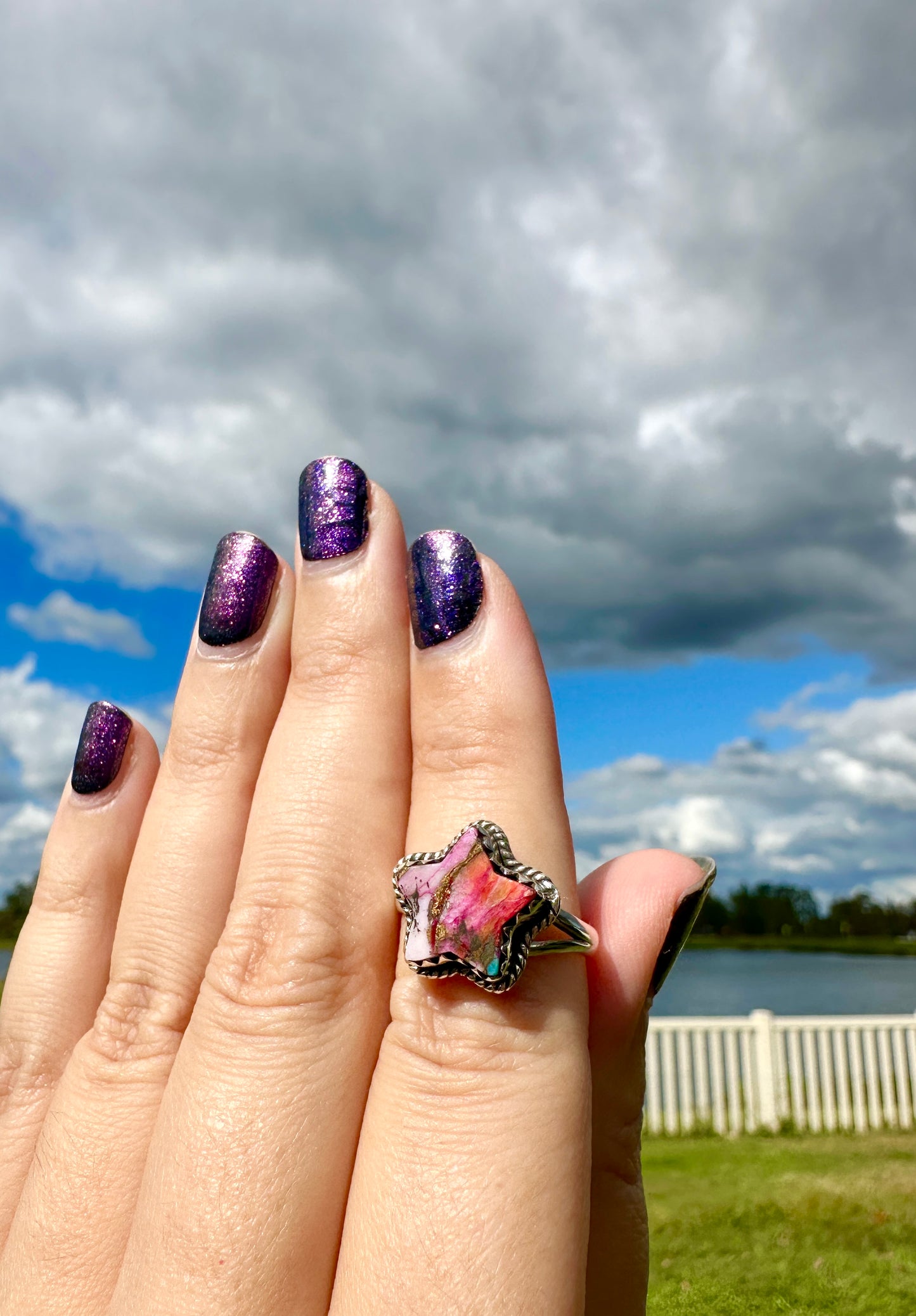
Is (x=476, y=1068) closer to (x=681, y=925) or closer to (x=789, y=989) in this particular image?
(x=681, y=925)

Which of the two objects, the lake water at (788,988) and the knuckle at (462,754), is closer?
the knuckle at (462,754)

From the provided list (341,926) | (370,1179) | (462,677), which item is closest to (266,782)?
(341,926)

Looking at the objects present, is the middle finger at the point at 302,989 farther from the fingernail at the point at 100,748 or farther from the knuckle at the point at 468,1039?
the fingernail at the point at 100,748

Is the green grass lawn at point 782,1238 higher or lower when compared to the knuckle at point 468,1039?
lower

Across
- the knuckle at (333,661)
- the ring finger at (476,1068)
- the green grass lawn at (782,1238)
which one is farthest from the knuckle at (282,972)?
the green grass lawn at (782,1238)

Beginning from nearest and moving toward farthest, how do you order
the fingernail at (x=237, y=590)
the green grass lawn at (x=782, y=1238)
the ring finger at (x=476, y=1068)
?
1. the ring finger at (x=476, y=1068)
2. the fingernail at (x=237, y=590)
3. the green grass lawn at (x=782, y=1238)

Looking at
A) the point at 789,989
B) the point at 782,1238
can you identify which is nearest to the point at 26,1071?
the point at 782,1238
